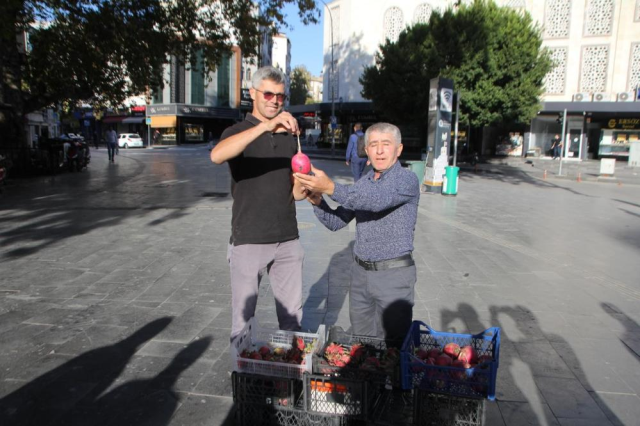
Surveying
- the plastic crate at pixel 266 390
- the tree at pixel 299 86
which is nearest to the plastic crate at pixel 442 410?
the plastic crate at pixel 266 390

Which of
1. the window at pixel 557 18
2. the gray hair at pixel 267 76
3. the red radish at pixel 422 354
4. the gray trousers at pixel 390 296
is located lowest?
the red radish at pixel 422 354

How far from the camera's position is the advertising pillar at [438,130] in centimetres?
1416

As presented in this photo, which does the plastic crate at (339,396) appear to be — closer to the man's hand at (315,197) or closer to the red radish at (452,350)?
the red radish at (452,350)

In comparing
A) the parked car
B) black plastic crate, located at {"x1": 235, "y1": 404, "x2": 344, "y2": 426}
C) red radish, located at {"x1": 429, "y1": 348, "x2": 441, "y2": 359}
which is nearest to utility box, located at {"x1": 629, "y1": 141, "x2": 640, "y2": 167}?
red radish, located at {"x1": 429, "y1": 348, "x2": 441, "y2": 359}

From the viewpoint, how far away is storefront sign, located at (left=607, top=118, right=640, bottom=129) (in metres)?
32.8

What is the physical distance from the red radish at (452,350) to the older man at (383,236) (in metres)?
0.28

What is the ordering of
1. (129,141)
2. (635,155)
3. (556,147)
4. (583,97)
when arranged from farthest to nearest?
(129,141)
(583,97)
(556,147)
(635,155)

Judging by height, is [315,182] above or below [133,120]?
below

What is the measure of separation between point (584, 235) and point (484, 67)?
59.7 feet

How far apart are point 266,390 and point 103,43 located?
14870 mm

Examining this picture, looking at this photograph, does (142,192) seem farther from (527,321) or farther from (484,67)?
(484,67)

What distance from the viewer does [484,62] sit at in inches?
961

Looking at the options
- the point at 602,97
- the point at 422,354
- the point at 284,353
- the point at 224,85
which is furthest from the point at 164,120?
the point at 422,354

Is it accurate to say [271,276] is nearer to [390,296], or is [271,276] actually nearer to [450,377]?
[390,296]
